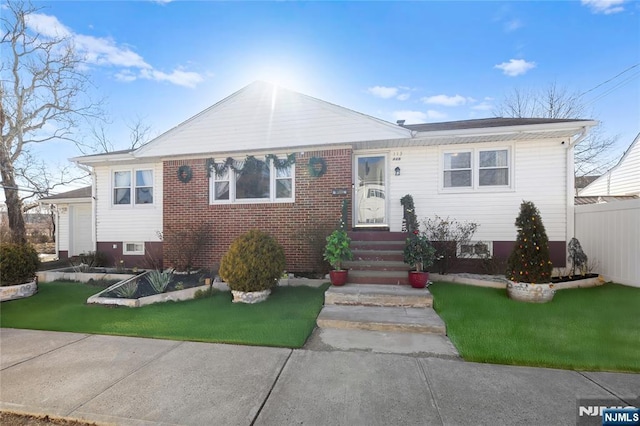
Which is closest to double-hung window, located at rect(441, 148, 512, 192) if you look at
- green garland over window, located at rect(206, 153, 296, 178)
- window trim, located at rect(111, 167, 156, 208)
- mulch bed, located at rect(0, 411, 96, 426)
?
green garland over window, located at rect(206, 153, 296, 178)

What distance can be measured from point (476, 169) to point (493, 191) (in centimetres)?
77

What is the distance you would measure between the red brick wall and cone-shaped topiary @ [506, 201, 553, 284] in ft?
12.9

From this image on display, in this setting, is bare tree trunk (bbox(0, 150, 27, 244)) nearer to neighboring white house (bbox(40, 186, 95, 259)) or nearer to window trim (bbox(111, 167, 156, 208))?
neighboring white house (bbox(40, 186, 95, 259))

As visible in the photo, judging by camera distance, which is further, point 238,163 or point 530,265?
point 238,163

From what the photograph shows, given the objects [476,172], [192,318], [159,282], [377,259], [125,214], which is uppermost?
[476,172]

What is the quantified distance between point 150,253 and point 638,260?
13.2 meters

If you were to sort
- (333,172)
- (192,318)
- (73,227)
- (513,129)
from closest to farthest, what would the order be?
(192,318), (513,129), (333,172), (73,227)

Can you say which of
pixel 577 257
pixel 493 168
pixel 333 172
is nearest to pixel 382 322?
pixel 333 172

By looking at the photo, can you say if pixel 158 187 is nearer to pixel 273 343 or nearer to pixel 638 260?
pixel 273 343

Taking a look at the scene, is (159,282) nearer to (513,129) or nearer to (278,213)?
(278,213)

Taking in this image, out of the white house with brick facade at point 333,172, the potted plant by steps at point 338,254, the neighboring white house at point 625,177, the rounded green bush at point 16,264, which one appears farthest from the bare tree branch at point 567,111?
the rounded green bush at point 16,264

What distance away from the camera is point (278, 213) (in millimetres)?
8109

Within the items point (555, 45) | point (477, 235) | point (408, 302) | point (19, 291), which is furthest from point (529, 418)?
point (555, 45)

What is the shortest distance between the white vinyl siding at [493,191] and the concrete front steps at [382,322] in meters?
3.22
